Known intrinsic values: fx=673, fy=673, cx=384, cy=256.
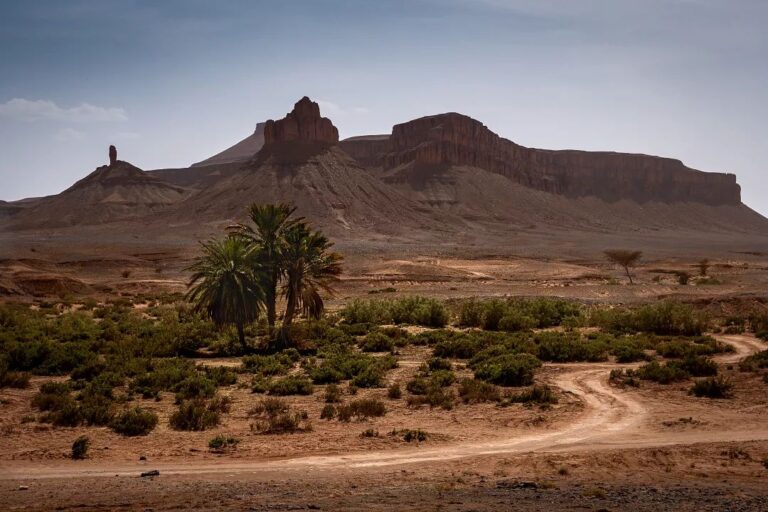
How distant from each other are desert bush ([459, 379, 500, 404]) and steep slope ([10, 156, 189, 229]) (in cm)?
12771

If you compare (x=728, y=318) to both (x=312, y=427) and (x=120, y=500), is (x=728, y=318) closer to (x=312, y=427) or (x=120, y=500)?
(x=312, y=427)

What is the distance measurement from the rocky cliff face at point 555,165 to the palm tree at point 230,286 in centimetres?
14476

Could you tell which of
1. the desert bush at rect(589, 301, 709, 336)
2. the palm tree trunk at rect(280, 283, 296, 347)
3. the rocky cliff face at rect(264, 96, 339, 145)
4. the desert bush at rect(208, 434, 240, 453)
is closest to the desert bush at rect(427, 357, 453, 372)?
the palm tree trunk at rect(280, 283, 296, 347)

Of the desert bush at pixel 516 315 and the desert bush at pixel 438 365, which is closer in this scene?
the desert bush at pixel 438 365

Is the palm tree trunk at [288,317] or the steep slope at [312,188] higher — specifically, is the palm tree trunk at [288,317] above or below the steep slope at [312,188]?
below

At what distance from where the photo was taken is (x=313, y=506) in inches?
352

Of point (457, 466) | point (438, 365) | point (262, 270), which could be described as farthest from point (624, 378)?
point (262, 270)

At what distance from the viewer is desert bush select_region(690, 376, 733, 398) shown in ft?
52.4

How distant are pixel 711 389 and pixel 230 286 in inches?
592

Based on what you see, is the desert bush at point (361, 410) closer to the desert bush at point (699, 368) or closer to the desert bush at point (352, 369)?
the desert bush at point (352, 369)

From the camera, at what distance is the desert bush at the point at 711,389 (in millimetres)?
15984

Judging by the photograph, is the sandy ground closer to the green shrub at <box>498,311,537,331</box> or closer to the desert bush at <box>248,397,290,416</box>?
the desert bush at <box>248,397,290,416</box>

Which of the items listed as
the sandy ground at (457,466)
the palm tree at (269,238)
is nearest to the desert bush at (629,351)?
the sandy ground at (457,466)

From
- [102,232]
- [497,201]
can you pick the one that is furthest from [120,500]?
[497,201]
